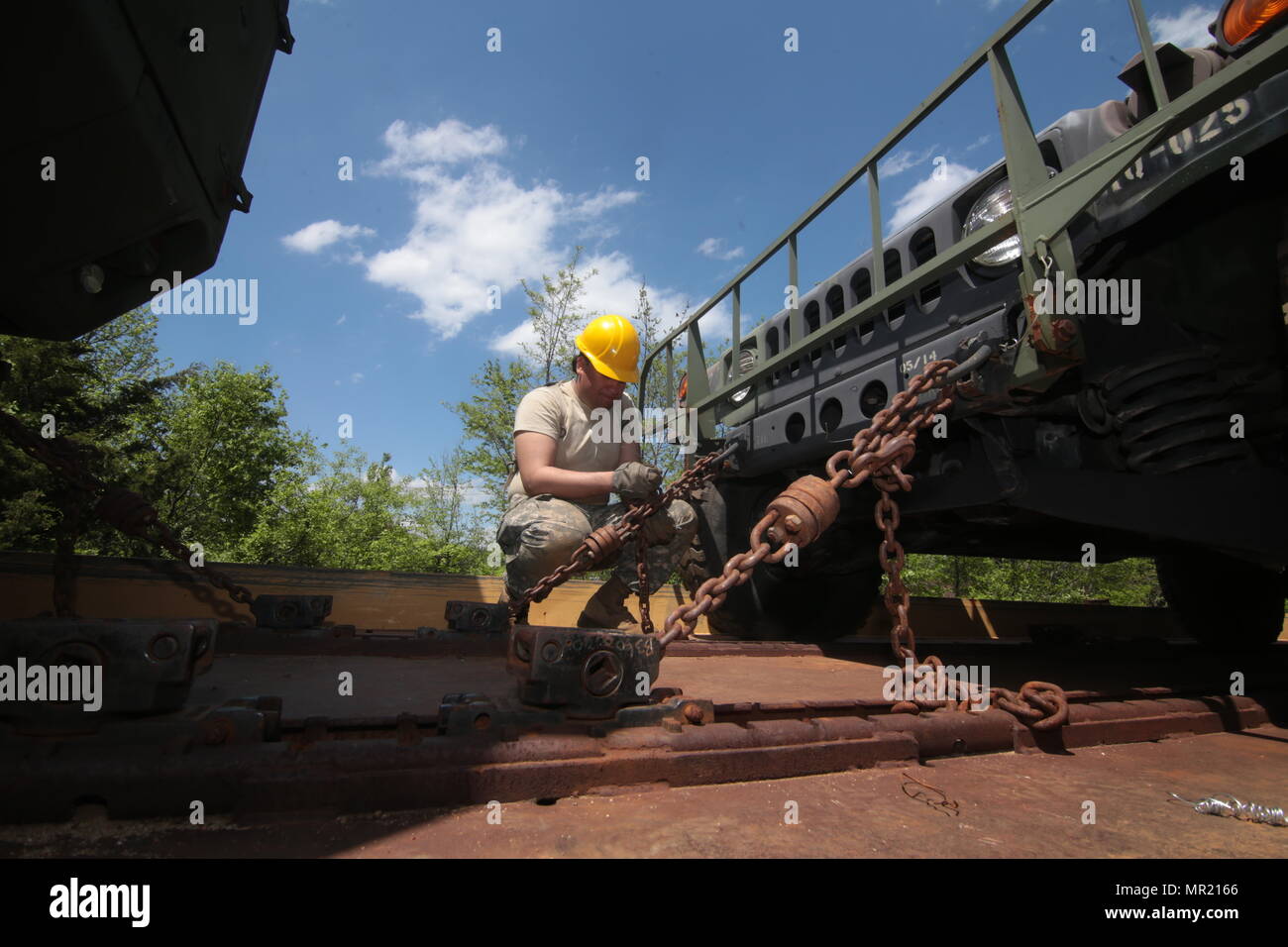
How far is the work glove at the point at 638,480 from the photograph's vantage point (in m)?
2.67

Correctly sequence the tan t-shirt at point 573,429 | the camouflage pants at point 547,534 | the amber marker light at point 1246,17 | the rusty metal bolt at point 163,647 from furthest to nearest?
the tan t-shirt at point 573,429, the camouflage pants at point 547,534, the amber marker light at point 1246,17, the rusty metal bolt at point 163,647

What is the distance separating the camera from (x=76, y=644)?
1178mm

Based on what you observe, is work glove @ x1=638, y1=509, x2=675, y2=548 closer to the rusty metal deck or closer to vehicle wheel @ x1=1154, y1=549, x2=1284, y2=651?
the rusty metal deck

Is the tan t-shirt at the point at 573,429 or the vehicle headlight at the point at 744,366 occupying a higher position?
the vehicle headlight at the point at 744,366

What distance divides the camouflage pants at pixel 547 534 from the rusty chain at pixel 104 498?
1.21m

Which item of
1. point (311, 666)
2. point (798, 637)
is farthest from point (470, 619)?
point (798, 637)

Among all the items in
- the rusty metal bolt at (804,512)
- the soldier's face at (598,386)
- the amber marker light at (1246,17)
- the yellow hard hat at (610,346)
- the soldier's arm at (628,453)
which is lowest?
the rusty metal bolt at (804,512)

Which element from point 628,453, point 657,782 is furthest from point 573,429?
point 657,782

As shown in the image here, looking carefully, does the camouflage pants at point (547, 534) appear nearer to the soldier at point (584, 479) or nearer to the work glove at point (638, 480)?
the soldier at point (584, 479)

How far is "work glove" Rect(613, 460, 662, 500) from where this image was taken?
8.75 feet

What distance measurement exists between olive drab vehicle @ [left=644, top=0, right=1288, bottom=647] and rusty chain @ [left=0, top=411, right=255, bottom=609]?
2931 millimetres

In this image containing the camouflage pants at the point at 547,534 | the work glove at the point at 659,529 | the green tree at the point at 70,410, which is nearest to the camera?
the work glove at the point at 659,529

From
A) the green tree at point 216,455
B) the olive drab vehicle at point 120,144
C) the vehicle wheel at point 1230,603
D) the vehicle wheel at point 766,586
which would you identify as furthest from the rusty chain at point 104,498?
the green tree at point 216,455
